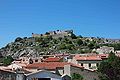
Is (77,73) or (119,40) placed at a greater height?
(119,40)

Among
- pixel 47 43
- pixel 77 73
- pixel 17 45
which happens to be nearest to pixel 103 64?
pixel 77 73

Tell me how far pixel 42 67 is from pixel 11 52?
358 ft

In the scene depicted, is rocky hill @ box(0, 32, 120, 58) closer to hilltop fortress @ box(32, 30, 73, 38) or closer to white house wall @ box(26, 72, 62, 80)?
hilltop fortress @ box(32, 30, 73, 38)

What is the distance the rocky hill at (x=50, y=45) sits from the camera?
151 metres

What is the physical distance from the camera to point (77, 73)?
6006 cm

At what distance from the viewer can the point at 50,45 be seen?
165000mm

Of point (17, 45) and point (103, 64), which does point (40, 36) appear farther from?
point (103, 64)

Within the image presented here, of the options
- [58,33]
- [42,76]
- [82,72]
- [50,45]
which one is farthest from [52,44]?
[42,76]

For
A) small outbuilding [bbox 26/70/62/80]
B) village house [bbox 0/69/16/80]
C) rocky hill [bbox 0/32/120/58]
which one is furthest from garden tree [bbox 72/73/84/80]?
rocky hill [bbox 0/32/120/58]

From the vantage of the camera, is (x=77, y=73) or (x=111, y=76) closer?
(x=77, y=73)

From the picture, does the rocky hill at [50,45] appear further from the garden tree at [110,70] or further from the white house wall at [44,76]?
the white house wall at [44,76]

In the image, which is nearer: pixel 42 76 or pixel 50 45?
pixel 42 76

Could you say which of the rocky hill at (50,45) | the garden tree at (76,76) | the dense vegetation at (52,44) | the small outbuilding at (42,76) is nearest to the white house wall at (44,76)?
the small outbuilding at (42,76)

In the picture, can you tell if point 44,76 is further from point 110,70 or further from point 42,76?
point 110,70
